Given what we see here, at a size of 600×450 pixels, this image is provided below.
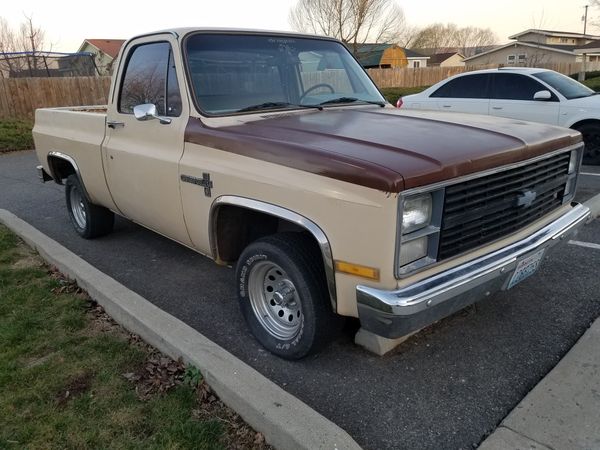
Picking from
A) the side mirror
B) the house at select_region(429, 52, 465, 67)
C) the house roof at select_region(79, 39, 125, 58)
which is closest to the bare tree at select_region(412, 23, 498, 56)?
the house at select_region(429, 52, 465, 67)

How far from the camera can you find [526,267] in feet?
9.53

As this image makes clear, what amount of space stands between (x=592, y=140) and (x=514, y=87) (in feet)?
5.21

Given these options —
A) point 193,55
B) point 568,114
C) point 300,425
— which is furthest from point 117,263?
point 568,114

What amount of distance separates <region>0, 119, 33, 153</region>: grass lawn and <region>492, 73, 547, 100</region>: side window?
12.4 metres

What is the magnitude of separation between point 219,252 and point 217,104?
41.8 inches

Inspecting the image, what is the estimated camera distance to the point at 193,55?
3.60 metres

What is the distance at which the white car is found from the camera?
822cm

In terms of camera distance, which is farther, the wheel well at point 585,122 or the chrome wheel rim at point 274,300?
the wheel well at point 585,122

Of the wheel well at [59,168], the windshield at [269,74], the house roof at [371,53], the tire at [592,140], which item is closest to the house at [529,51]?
the house roof at [371,53]

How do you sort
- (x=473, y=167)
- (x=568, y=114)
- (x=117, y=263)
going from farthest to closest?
1. (x=568, y=114)
2. (x=117, y=263)
3. (x=473, y=167)

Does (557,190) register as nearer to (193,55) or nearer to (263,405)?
(263,405)

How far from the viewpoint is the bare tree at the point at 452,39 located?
237 feet

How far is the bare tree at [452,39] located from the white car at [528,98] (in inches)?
2496

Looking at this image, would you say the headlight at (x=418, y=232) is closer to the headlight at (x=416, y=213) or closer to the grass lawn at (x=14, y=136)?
the headlight at (x=416, y=213)
